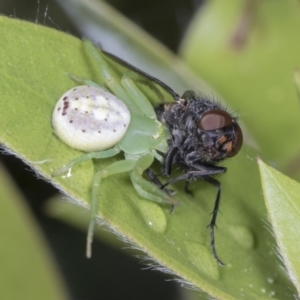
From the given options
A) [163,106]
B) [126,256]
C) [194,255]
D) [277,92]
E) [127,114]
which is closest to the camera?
[194,255]

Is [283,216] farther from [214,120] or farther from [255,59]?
[255,59]

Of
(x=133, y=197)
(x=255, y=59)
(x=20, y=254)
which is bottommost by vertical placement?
(x=20, y=254)

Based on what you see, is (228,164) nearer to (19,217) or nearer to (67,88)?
(67,88)

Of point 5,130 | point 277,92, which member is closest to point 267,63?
point 277,92

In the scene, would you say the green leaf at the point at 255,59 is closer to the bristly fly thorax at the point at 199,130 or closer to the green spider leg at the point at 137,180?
the bristly fly thorax at the point at 199,130

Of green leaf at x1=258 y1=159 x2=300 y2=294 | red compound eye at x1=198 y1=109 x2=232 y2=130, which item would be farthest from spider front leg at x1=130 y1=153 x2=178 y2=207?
green leaf at x1=258 y1=159 x2=300 y2=294

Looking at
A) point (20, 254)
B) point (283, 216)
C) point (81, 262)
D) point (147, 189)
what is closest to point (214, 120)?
point (147, 189)
